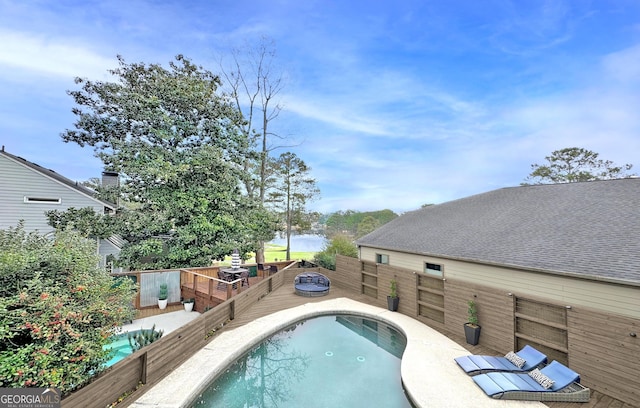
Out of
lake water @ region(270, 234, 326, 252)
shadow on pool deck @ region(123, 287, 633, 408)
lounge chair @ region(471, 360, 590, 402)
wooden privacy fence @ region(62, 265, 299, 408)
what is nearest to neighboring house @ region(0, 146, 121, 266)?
wooden privacy fence @ region(62, 265, 299, 408)

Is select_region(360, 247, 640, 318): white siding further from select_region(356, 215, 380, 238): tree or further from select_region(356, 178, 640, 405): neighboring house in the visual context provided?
select_region(356, 215, 380, 238): tree

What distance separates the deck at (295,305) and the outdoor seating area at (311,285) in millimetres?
288

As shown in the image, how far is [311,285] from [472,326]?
8.32 meters

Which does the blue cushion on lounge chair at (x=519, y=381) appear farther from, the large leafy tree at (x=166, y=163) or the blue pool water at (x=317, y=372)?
the large leafy tree at (x=166, y=163)

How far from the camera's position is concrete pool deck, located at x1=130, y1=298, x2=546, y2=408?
529 cm

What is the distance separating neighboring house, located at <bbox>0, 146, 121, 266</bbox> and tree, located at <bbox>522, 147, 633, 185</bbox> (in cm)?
3792

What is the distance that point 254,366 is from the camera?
24.5 feet

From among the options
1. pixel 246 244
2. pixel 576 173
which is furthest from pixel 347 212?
pixel 246 244

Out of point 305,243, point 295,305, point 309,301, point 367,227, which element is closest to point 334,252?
point 309,301

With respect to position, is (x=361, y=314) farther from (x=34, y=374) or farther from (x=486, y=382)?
(x=34, y=374)

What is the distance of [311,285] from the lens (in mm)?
14664

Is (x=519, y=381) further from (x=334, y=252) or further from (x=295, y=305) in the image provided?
(x=334, y=252)

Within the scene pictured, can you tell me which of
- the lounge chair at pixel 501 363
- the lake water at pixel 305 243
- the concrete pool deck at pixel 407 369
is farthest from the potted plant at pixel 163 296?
the lake water at pixel 305 243

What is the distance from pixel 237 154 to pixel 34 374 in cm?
1514
